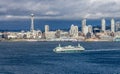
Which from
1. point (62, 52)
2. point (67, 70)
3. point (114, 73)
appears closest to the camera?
point (114, 73)

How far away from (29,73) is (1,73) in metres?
4.28

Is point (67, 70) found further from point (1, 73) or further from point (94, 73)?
point (1, 73)

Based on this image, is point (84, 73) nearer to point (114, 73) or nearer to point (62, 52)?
point (114, 73)

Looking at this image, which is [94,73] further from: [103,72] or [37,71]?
[37,71]

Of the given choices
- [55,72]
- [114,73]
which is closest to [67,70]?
Result: [55,72]

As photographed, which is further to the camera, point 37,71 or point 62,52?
point 62,52

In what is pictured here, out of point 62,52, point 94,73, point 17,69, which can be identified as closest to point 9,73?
point 17,69

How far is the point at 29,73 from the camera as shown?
74.7 metres

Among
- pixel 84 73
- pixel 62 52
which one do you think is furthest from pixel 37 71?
pixel 62 52

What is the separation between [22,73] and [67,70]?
825 cm

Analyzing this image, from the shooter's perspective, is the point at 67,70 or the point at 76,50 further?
the point at 76,50

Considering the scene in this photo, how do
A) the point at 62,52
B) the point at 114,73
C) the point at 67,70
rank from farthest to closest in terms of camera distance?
the point at 62,52
the point at 67,70
the point at 114,73

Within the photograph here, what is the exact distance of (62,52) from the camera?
142000 mm

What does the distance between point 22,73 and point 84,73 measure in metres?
9.54
